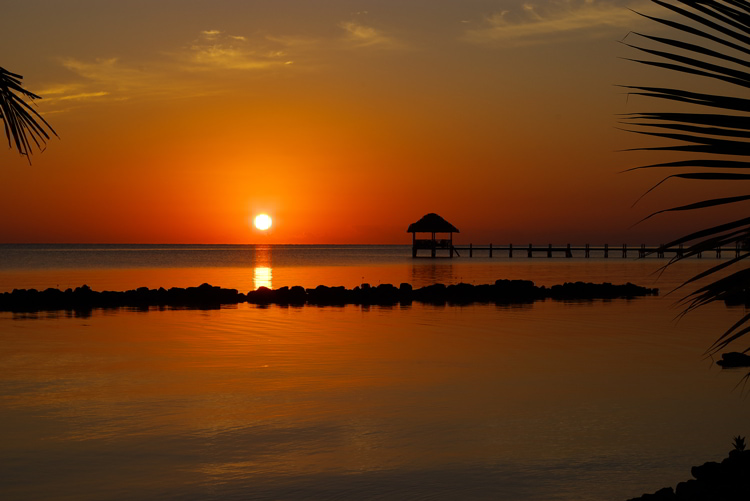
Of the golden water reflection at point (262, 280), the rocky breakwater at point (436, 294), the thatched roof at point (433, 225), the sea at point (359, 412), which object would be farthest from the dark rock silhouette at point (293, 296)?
the thatched roof at point (433, 225)

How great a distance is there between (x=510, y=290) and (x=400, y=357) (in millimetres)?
16094

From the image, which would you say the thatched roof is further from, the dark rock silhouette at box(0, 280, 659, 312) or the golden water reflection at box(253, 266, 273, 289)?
the dark rock silhouette at box(0, 280, 659, 312)

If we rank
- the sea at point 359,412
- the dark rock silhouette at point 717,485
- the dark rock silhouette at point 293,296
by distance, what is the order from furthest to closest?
1. the dark rock silhouette at point 293,296
2. the sea at point 359,412
3. the dark rock silhouette at point 717,485

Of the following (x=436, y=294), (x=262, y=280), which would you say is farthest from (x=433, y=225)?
(x=436, y=294)

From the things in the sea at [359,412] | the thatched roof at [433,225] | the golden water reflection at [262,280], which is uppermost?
the thatched roof at [433,225]

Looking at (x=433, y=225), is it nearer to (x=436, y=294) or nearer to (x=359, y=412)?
(x=436, y=294)

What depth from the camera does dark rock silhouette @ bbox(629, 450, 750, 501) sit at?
18.2ft

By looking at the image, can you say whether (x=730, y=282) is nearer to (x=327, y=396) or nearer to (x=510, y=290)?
(x=327, y=396)

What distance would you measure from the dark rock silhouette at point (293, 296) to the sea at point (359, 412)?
24.5 feet

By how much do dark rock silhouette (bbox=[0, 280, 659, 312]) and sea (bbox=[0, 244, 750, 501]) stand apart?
7.47 m

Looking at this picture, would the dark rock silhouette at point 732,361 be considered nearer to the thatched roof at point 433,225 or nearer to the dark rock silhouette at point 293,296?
the dark rock silhouette at point 293,296

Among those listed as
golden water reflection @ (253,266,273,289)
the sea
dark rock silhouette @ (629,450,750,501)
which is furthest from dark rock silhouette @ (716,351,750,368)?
golden water reflection @ (253,266,273,289)

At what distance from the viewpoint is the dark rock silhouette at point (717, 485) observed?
5.56 m

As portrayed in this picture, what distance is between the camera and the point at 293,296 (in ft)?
95.0
